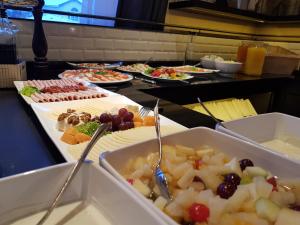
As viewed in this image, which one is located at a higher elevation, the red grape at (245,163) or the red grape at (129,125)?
the red grape at (245,163)

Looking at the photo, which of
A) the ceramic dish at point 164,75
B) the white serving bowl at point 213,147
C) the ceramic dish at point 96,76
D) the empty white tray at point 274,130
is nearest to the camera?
the white serving bowl at point 213,147

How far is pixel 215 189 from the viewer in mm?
441

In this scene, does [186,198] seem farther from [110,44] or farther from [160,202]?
[110,44]

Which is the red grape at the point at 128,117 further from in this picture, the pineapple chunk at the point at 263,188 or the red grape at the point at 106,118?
the pineapple chunk at the point at 263,188

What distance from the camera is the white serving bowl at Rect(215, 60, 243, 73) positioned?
2139mm

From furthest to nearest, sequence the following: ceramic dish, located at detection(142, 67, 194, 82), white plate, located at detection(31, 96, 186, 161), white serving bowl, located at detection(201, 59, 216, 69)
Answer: white serving bowl, located at detection(201, 59, 216, 69) → ceramic dish, located at detection(142, 67, 194, 82) → white plate, located at detection(31, 96, 186, 161)

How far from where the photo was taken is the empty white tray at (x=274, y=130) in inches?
28.9

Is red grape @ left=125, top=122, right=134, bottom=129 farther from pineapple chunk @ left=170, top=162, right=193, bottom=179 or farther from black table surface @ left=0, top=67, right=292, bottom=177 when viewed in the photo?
pineapple chunk @ left=170, top=162, right=193, bottom=179

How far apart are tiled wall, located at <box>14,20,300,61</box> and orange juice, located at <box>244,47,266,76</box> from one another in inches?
19.9

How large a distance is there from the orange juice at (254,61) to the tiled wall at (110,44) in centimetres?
51

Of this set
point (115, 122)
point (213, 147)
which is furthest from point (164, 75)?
point (213, 147)

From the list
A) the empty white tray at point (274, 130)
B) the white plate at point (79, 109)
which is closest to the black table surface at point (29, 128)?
the white plate at point (79, 109)

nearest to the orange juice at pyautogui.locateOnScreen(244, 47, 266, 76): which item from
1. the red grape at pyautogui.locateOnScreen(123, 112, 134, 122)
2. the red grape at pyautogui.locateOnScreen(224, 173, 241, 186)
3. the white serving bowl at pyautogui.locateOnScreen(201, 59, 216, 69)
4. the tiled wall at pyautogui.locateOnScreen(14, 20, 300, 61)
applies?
the white serving bowl at pyautogui.locateOnScreen(201, 59, 216, 69)

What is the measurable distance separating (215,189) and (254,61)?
2.04 metres
